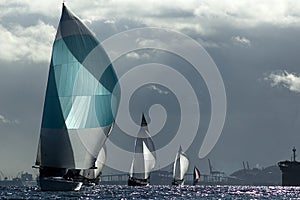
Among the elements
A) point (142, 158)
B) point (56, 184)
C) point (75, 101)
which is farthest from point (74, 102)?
point (142, 158)

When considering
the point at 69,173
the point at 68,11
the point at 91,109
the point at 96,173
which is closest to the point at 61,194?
the point at 69,173

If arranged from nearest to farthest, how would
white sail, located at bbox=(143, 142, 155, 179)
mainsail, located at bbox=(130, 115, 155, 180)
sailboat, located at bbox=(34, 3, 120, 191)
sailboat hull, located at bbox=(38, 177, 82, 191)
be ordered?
sailboat, located at bbox=(34, 3, 120, 191) < sailboat hull, located at bbox=(38, 177, 82, 191) < mainsail, located at bbox=(130, 115, 155, 180) < white sail, located at bbox=(143, 142, 155, 179)

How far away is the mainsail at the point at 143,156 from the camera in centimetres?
17375

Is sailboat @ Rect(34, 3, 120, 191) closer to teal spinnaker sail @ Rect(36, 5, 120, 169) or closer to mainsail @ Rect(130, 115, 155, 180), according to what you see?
teal spinnaker sail @ Rect(36, 5, 120, 169)

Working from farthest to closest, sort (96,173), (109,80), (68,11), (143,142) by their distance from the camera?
(143,142) < (96,173) < (68,11) < (109,80)

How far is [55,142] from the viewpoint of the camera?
9606 centimetres

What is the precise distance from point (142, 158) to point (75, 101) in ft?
264

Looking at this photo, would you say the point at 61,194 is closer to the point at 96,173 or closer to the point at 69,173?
the point at 69,173

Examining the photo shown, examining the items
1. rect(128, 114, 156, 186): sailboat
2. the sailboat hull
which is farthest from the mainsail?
the sailboat hull

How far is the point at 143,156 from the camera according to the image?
6880 inches

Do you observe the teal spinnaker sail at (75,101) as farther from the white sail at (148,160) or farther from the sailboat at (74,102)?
the white sail at (148,160)

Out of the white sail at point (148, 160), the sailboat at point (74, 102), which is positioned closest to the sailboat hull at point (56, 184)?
the sailboat at point (74, 102)

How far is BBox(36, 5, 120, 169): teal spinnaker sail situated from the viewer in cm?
9350

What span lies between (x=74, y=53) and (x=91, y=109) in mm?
6367
